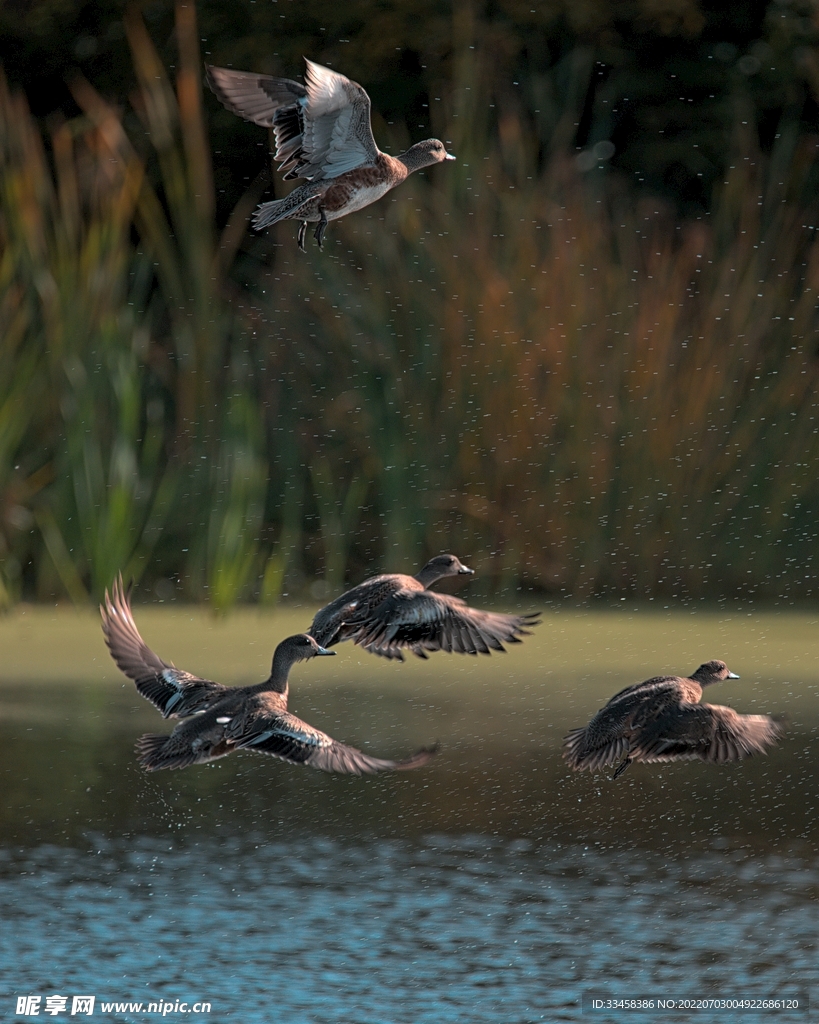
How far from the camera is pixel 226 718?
4820 mm

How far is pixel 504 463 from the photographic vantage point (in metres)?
9.05

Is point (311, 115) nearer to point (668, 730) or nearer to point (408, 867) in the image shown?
point (668, 730)

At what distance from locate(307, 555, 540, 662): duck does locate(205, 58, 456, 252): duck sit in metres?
1.05

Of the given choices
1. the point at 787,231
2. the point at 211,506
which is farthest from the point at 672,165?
the point at 211,506

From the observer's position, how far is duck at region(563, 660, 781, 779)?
494 centimetres

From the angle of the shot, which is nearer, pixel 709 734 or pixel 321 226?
pixel 709 734

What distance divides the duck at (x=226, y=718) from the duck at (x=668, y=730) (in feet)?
1.85

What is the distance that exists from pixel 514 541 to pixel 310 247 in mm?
1993

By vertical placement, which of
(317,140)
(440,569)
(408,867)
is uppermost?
(317,140)

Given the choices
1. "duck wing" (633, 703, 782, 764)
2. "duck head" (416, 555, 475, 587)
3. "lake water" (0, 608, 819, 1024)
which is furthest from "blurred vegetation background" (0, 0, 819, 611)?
"duck wing" (633, 703, 782, 764)

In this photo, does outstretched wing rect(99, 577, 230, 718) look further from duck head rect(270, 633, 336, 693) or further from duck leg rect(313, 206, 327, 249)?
duck leg rect(313, 206, 327, 249)

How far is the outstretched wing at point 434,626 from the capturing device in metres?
5.24

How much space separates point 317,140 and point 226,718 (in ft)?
5.29

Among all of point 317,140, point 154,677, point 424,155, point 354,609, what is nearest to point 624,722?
point 354,609
